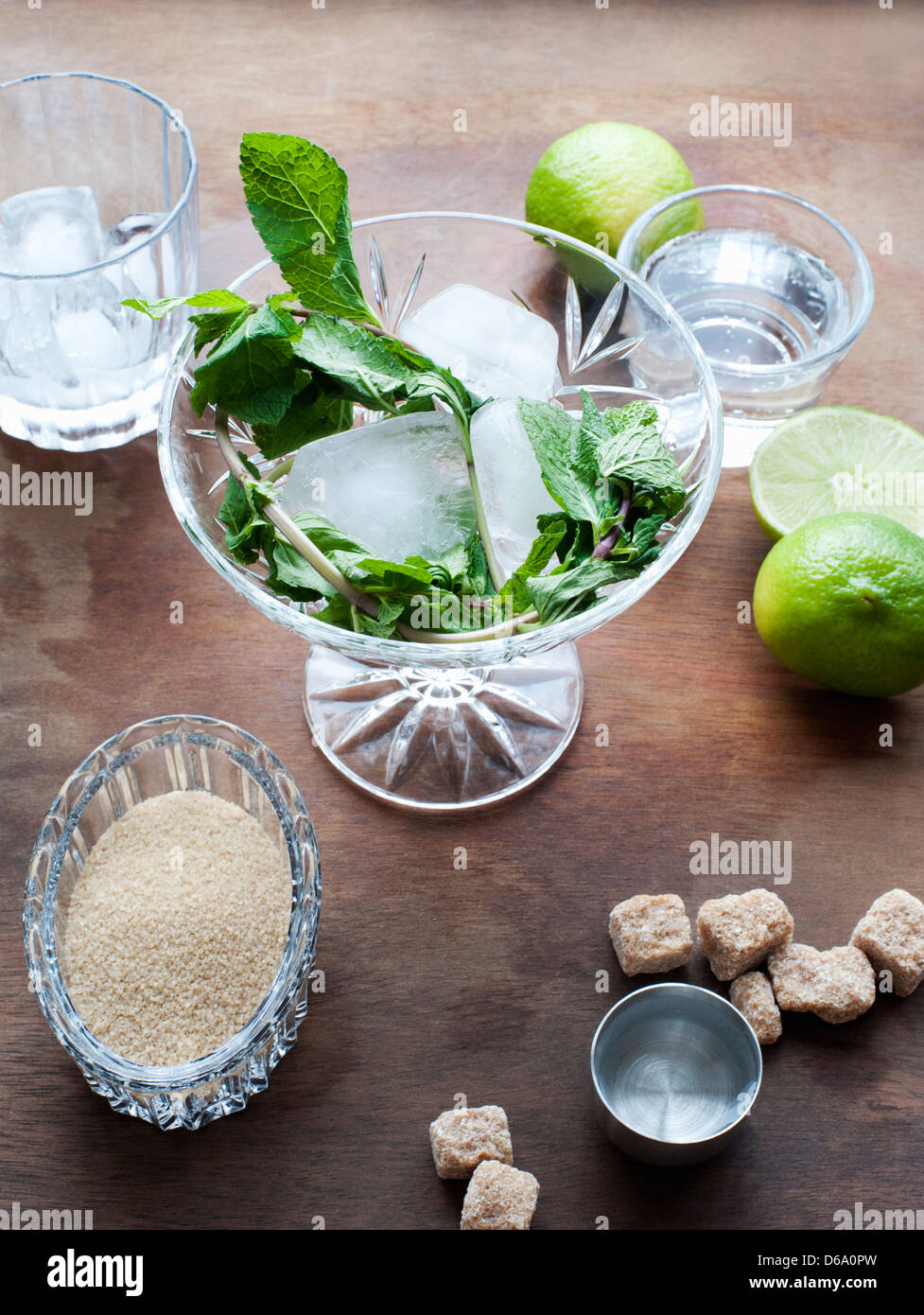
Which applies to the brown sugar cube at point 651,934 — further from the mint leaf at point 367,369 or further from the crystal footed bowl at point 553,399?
the mint leaf at point 367,369

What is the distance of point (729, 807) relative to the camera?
142cm

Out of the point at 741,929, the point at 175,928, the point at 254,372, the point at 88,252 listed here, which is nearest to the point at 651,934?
the point at 741,929

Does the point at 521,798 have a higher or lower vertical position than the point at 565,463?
lower

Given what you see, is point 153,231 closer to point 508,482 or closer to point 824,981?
point 508,482

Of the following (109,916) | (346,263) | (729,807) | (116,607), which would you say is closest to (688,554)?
(729,807)

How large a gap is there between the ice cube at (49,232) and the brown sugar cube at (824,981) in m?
1.21

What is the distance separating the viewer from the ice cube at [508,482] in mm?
1262

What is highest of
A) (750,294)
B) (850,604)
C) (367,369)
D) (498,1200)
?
(367,369)

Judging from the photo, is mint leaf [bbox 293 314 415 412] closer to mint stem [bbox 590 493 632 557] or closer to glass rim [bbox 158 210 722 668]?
glass rim [bbox 158 210 722 668]

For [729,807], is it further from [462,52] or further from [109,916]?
[462,52]

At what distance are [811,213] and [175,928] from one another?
4.03 ft

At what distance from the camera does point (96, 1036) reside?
3.91ft

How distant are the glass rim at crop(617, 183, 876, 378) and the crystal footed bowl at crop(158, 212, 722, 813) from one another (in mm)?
198

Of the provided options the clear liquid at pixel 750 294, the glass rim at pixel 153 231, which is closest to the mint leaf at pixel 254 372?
the glass rim at pixel 153 231
